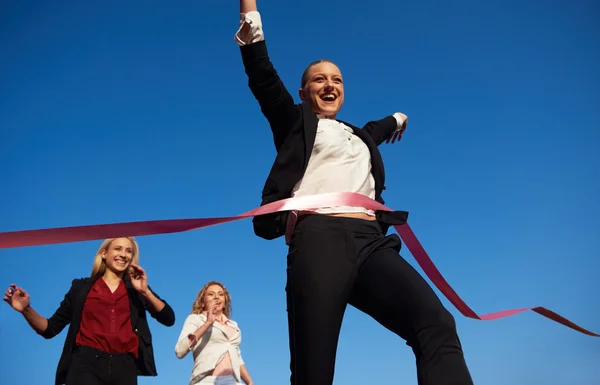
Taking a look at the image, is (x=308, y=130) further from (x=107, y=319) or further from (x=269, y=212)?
(x=107, y=319)

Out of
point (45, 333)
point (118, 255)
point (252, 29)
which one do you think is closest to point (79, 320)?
point (45, 333)

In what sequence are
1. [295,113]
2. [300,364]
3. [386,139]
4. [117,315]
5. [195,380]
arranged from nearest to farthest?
[300,364], [295,113], [386,139], [117,315], [195,380]

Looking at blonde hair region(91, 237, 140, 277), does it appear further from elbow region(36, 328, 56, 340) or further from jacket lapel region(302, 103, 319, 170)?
jacket lapel region(302, 103, 319, 170)

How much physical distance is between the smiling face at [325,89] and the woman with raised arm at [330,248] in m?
0.14

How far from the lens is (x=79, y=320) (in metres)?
5.39

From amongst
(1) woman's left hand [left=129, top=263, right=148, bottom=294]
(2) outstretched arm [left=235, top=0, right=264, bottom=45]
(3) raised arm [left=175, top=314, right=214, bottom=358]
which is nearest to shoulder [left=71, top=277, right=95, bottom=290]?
(1) woman's left hand [left=129, top=263, right=148, bottom=294]

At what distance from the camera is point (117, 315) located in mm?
5426

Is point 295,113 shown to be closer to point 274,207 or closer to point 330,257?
point 274,207

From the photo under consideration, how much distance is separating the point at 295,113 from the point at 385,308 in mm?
1208

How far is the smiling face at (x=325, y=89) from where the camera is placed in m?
3.89

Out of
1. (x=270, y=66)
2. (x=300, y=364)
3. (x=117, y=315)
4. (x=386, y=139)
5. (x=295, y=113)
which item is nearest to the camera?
(x=300, y=364)

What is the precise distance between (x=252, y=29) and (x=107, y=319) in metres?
3.34

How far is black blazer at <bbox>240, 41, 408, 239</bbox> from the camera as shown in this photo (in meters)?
3.20

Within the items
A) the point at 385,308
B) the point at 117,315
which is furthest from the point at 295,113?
the point at 117,315
